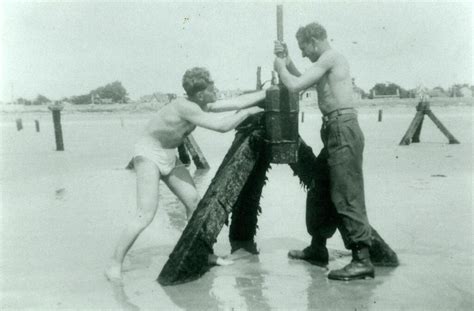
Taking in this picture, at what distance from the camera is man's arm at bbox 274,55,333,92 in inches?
197

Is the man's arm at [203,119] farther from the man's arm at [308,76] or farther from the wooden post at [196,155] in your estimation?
the wooden post at [196,155]

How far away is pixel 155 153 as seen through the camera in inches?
207

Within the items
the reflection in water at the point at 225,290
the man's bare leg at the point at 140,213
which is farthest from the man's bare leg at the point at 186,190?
the man's bare leg at the point at 140,213

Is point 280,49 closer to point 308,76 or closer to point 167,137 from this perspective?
point 308,76

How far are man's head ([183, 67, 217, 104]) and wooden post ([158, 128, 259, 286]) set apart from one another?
60cm

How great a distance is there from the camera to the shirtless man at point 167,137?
5.11 m

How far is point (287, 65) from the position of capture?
5551mm

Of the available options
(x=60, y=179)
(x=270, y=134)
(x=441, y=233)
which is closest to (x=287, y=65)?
(x=270, y=134)

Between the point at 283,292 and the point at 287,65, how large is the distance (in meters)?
2.25

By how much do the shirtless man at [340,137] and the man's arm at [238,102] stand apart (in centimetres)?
40

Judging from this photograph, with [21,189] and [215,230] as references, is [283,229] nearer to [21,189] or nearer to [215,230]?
[215,230]

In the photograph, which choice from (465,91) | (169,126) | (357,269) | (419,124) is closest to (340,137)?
(357,269)

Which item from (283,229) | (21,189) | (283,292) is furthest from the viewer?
(21,189)

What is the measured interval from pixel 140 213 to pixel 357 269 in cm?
207
